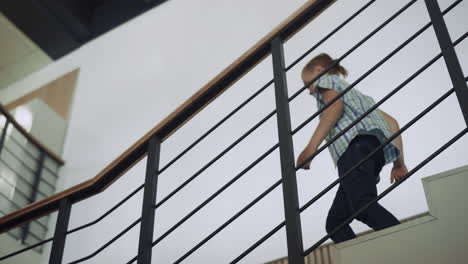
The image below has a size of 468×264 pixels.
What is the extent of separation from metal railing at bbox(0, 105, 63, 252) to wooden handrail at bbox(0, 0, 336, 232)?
8.44 ft

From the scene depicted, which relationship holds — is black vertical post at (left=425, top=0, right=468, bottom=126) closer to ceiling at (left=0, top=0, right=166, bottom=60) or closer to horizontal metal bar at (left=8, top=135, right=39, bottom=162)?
horizontal metal bar at (left=8, top=135, right=39, bottom=162)

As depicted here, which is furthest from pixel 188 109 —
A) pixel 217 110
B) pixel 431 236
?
pixel 217 110

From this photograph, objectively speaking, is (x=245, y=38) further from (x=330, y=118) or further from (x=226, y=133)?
(x=330, y=118)

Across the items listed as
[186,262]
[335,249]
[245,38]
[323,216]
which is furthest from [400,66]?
[335,249]

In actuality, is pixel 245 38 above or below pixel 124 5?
below

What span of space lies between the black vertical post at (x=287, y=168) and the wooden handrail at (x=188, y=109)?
5cm

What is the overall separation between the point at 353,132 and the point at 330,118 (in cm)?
9

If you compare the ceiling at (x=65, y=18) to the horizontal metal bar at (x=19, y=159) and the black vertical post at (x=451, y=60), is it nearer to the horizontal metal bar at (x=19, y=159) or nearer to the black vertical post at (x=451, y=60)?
the horizontal metal bar at (x=19, y=159)

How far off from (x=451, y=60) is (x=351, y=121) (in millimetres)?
597

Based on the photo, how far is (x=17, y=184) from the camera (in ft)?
15.5

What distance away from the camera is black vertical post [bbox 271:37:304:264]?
130 cm

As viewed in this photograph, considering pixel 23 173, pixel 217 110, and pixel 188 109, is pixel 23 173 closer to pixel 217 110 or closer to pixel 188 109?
pixel 217 110

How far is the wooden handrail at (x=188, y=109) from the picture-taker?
1.68m

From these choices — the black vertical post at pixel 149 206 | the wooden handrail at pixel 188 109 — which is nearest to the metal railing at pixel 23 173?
the wooden handrail at pixel 188 109
